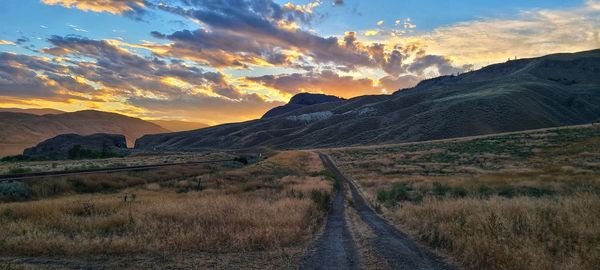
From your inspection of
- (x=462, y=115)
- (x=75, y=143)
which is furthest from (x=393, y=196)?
(x=75, y=143)

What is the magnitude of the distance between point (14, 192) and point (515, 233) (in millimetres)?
24325

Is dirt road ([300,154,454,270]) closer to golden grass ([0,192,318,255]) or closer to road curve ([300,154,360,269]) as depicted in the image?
road curve ([300,154,360,269])

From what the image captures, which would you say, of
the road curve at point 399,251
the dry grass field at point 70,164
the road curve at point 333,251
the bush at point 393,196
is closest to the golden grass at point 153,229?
the road curve at point 333,251

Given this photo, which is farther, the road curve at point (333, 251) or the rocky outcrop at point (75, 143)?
the rocky outcrop at point (75, 143)

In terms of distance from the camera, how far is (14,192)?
2234 centimetres

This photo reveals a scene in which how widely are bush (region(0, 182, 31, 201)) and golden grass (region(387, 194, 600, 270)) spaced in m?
20.7

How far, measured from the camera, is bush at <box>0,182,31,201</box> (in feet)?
71.8

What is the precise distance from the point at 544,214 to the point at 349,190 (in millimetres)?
18757

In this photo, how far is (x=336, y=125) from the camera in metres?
173

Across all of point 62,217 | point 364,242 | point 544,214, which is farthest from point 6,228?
point 544,214

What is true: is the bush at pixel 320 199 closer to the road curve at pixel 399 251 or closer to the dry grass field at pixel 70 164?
the road curve at pixel 399 251

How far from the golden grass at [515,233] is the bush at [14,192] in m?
20.7

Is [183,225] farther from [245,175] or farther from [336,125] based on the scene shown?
[336,125]

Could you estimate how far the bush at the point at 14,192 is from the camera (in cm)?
2188
